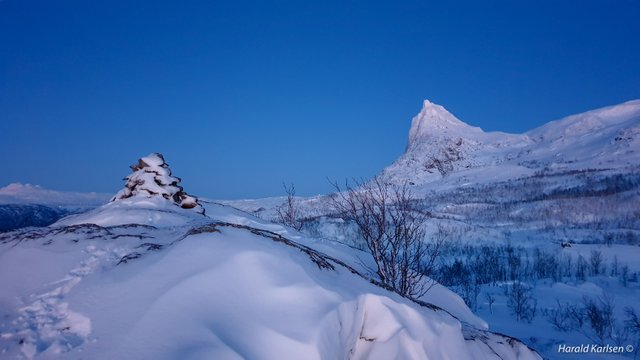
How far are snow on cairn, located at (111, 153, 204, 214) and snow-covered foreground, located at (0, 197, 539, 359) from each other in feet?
16.3

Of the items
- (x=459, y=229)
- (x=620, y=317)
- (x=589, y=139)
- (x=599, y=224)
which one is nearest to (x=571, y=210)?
(x=599, y=224)

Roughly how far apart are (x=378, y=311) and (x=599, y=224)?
83.3m

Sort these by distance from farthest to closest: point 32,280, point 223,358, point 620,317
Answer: point 620,317 < point 32,280 < point 223,358

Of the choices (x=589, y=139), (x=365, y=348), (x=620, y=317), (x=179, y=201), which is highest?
(x=589, y=139)

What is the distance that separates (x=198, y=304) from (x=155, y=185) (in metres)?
7.33

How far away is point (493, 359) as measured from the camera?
4434 mm

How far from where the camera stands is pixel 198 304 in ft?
9.05

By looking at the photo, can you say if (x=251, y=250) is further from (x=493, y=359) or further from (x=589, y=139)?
(x=589, y=139)

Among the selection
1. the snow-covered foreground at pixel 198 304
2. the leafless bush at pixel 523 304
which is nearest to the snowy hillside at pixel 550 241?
the leafless bush at pixel 523 304

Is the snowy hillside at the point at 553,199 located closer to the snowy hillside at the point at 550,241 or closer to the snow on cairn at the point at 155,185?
the snowy hillside at the point at 550,241

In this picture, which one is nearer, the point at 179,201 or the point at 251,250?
the point at 251,250

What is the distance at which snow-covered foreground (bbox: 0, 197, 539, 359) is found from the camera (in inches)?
98.5

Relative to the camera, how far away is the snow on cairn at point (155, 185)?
9336 millimetres

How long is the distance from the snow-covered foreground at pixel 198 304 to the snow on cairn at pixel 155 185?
4974 millimetres
